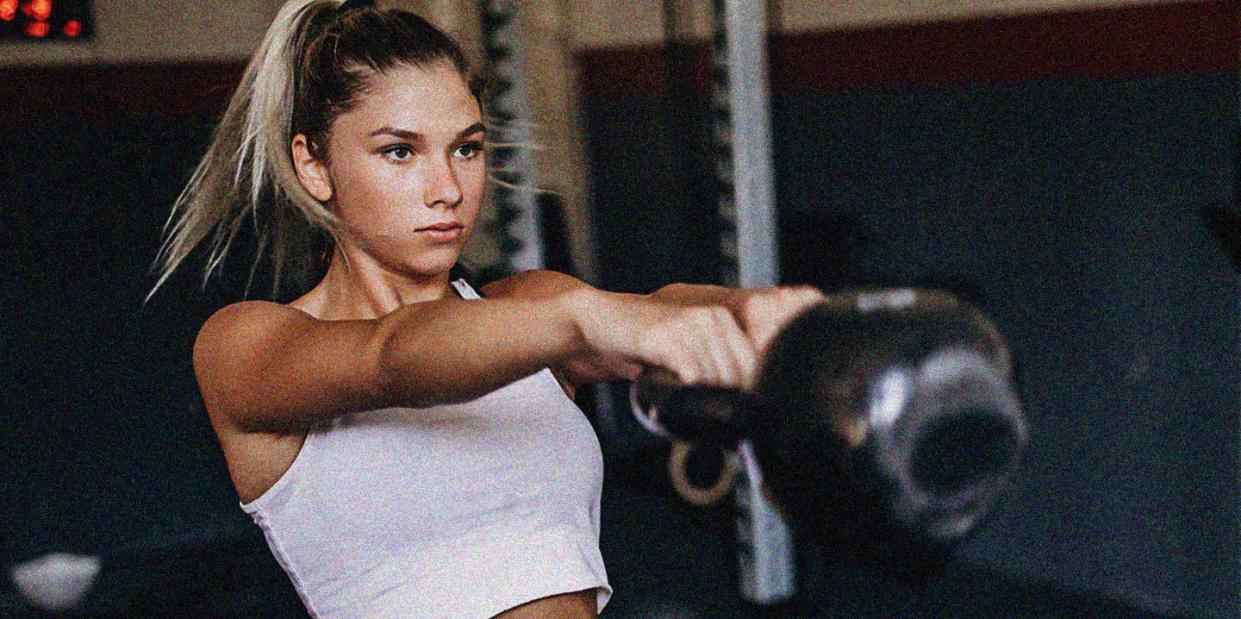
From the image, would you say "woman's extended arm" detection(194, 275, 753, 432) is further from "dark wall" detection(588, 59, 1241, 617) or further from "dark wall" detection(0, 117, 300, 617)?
"dark wall" detection(0, 117, 300, 617)

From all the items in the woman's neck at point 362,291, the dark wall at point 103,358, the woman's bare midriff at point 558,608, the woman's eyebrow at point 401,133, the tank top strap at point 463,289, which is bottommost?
the dark wall at point 103,358

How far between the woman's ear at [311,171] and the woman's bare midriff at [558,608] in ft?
1.31

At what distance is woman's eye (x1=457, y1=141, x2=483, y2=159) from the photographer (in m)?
1.07

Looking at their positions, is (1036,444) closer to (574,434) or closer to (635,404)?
(574,434)

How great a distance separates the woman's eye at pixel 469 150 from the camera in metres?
1.07

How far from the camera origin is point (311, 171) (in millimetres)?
1110

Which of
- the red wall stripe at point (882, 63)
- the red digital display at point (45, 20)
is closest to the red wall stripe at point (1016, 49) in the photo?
the red wall stripe at point (882, 63)

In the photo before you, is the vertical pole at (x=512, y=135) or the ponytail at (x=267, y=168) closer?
the ponytail at (x=267, y=168)

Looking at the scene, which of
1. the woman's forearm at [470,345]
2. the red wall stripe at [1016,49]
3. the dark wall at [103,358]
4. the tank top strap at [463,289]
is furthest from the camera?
the dark wall at [103,358]

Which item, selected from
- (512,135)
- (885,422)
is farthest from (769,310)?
(512,135)

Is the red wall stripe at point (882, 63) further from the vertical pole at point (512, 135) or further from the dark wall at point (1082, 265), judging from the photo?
the vertical pole at point (512, 135)

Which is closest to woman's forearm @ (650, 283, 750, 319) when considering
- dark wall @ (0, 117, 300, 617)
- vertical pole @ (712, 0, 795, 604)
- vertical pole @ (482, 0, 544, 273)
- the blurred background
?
the blurred background

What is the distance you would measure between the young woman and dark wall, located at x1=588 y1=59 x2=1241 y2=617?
67.1 inches

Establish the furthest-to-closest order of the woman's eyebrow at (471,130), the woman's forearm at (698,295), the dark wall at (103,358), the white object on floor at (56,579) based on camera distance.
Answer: the dark wall at (103,358) < the white object on floor at (56,579) < the woman's eyebrow at (471,130) < the woman's forearm at (698,295)
